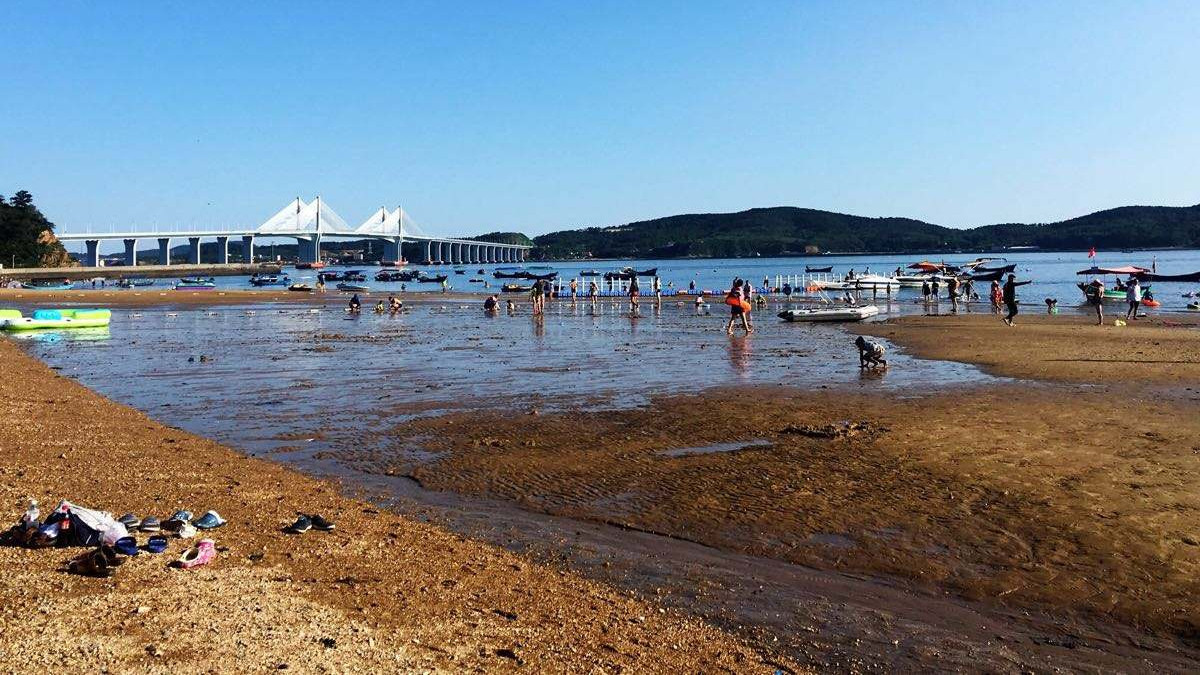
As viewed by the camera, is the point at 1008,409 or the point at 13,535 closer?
the point at 13,535

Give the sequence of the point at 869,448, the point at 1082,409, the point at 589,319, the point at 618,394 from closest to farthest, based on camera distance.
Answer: the point at 869,448 < the point at 1082,409 < the point at 618,394 < the point at 589,319

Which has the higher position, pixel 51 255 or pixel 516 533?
pixel 51 255

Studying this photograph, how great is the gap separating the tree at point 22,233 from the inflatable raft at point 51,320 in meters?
83.8

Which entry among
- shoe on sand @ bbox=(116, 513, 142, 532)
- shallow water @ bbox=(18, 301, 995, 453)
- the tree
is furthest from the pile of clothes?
the tree

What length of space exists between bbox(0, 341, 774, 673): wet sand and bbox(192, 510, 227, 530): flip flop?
0.31 feet

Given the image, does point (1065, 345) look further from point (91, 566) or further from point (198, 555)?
point (91, 566)

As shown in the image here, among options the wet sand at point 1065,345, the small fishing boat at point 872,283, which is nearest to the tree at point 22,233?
the small fishing boat at point 872,283

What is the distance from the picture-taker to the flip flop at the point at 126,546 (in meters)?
5.85

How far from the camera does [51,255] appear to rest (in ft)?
383

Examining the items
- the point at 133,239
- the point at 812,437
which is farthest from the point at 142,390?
the point at 133,239

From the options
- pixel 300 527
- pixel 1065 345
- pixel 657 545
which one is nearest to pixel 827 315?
pixel 1065 345

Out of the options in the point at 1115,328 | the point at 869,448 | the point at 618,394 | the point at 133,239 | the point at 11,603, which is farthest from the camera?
the point at 133,239

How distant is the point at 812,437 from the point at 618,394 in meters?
4.91

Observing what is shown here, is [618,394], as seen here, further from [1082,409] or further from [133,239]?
[133,239]
